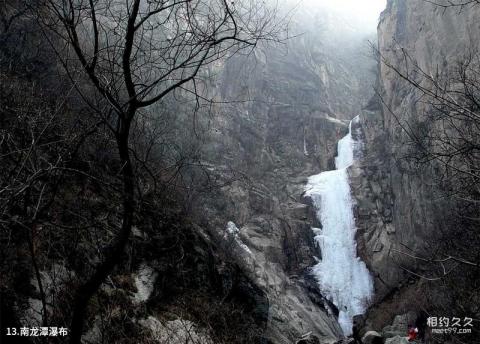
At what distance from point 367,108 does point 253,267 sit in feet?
56.0

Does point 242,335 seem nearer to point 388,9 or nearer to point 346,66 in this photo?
point 388,9

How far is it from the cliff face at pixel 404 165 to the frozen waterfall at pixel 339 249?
28.7 inches

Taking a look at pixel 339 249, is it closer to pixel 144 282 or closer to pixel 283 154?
pixel 283 154

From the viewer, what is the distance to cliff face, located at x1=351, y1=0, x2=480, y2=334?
1806 cm

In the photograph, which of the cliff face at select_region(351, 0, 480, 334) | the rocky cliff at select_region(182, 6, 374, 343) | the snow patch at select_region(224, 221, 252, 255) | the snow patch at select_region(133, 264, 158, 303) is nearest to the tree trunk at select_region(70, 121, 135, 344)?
the snow patch at select_region(133, 264, 158, 303)

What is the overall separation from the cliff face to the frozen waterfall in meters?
0.73

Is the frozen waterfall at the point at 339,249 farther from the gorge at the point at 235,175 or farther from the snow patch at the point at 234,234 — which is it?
the snow patch at the point at 234,234

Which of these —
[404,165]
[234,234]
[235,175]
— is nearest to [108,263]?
[235,175]

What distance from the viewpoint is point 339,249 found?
25828 millimetres

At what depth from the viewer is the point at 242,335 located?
316 inches

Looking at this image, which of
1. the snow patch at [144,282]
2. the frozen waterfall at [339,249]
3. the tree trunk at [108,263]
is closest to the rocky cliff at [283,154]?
the frozen waterfall at [339,249]

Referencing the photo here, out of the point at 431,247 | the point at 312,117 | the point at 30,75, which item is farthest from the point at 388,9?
the point at 30,75

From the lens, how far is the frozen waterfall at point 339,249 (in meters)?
23.1

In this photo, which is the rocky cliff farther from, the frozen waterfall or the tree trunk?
the tree trunk
